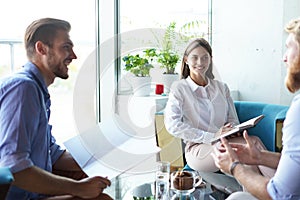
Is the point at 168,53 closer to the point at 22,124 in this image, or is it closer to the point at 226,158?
the point at 226,158

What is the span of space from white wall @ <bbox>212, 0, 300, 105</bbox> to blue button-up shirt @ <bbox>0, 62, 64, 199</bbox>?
2.02m

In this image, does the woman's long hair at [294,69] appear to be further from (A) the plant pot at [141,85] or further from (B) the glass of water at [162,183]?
(A) the plant pot at [141,85]

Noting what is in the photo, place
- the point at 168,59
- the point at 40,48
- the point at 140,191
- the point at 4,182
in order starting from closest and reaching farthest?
the point at 4,182 < the point at 40,48 < the point at 140,191 < the point at 168,59

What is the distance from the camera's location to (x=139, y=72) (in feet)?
9.50

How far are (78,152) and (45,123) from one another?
307mm

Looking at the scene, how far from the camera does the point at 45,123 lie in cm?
141

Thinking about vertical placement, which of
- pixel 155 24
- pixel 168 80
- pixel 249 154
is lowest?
pixel 249 154

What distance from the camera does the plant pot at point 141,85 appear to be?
288 centimetres

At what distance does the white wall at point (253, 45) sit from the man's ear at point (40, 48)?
1.93m

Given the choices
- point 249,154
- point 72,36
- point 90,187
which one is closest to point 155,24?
point 72,36

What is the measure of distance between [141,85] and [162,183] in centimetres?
137

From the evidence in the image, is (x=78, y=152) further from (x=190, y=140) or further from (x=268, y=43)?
(x=268, y=43)

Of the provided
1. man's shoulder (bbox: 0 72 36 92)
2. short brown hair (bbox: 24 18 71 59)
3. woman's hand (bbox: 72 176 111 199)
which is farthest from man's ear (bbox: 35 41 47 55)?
woman's hand (bbox: 72 176 111 199)

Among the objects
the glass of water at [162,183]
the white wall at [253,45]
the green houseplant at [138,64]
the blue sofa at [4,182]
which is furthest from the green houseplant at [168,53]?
the blue sofa at [4,182]
